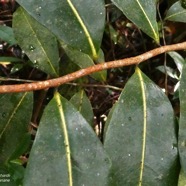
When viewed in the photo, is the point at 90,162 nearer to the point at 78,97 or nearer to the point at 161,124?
the point at 161,124

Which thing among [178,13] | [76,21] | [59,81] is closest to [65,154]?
[59,81]

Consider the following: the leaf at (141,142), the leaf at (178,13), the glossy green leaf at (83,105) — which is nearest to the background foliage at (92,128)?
the leaf at (141,142)

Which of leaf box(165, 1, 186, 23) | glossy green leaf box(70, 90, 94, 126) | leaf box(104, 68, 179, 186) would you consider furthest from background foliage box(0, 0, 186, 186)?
leaf box(165, 1, 186, 23)

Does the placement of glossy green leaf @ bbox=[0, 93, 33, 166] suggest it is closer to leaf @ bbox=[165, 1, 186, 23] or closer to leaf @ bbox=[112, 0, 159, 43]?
leaf @ bbox=[112, 0, 159, 43]

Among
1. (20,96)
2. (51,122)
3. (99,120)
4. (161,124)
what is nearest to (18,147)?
(20,96)

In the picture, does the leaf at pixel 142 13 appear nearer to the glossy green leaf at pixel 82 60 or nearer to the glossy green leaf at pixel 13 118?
the glossy green leaf at pixel 82 60

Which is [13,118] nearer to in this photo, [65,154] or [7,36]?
[65,154]
